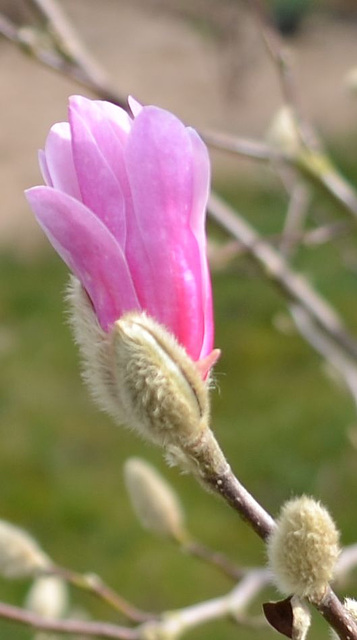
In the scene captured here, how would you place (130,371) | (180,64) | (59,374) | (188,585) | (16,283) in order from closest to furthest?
(130,371) < (188,585) < (59,374) < (16,283) < (180,64)

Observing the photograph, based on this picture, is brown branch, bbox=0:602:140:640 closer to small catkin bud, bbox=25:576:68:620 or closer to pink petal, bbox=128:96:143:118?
small catkin bud, bbox=25:576:68:620

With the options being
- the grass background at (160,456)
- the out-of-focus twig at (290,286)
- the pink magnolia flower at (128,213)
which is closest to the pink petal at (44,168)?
the pink magnolia flower at (128,213)

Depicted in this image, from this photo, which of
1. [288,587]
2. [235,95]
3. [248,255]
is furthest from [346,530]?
[235,95]

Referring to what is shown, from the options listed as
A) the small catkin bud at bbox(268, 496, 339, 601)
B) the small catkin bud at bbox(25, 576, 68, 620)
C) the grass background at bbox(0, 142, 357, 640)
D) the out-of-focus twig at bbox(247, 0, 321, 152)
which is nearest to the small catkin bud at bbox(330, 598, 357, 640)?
the small catkin bud at bbox(268, 496, 339, 601)

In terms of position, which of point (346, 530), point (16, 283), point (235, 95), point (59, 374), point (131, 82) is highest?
point (131, 82)

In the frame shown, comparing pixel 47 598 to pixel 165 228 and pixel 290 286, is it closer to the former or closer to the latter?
pixel 290 286

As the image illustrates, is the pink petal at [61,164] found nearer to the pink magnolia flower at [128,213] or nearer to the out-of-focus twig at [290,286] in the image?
the pink magnolia flower at [128,213]

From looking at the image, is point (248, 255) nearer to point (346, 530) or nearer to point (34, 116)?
point (346, 530)
